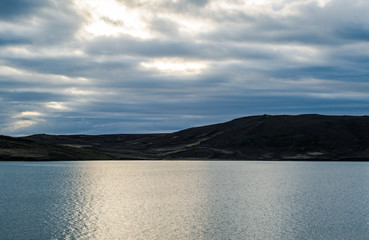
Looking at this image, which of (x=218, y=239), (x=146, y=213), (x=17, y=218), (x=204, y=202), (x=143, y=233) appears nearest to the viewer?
(x=218, y=239)

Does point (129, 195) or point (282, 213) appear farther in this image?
point (129, 195)

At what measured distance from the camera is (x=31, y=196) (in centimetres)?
7288

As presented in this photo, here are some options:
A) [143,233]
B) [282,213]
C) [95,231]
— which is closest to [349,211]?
[282,213]

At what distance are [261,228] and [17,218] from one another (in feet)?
101

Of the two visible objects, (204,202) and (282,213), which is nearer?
(282,213)

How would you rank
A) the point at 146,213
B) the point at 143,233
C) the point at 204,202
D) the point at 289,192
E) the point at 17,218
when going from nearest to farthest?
the point at 143,233, the point at 17,218, the point at 146,213, the point at 204,202, the point at 289,192

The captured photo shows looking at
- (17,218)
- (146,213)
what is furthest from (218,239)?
(17,218)

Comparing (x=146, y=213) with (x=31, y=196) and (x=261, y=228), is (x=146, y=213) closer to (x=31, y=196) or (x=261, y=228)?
(x=261, y=228)

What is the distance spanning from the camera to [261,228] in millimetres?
47469

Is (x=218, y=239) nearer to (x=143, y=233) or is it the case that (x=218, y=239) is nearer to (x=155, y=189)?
(x=143, y=233)

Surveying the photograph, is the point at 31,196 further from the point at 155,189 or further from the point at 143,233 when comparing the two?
the point at 143,233

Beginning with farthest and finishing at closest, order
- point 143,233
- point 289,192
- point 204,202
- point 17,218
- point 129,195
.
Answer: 1. point 289,192
2. point 129,195
3. point 204,202
4. point 17,218
5. point 143,233

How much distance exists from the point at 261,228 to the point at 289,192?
3960cm

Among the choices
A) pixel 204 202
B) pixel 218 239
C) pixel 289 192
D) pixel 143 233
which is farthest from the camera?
pixel 289 192
